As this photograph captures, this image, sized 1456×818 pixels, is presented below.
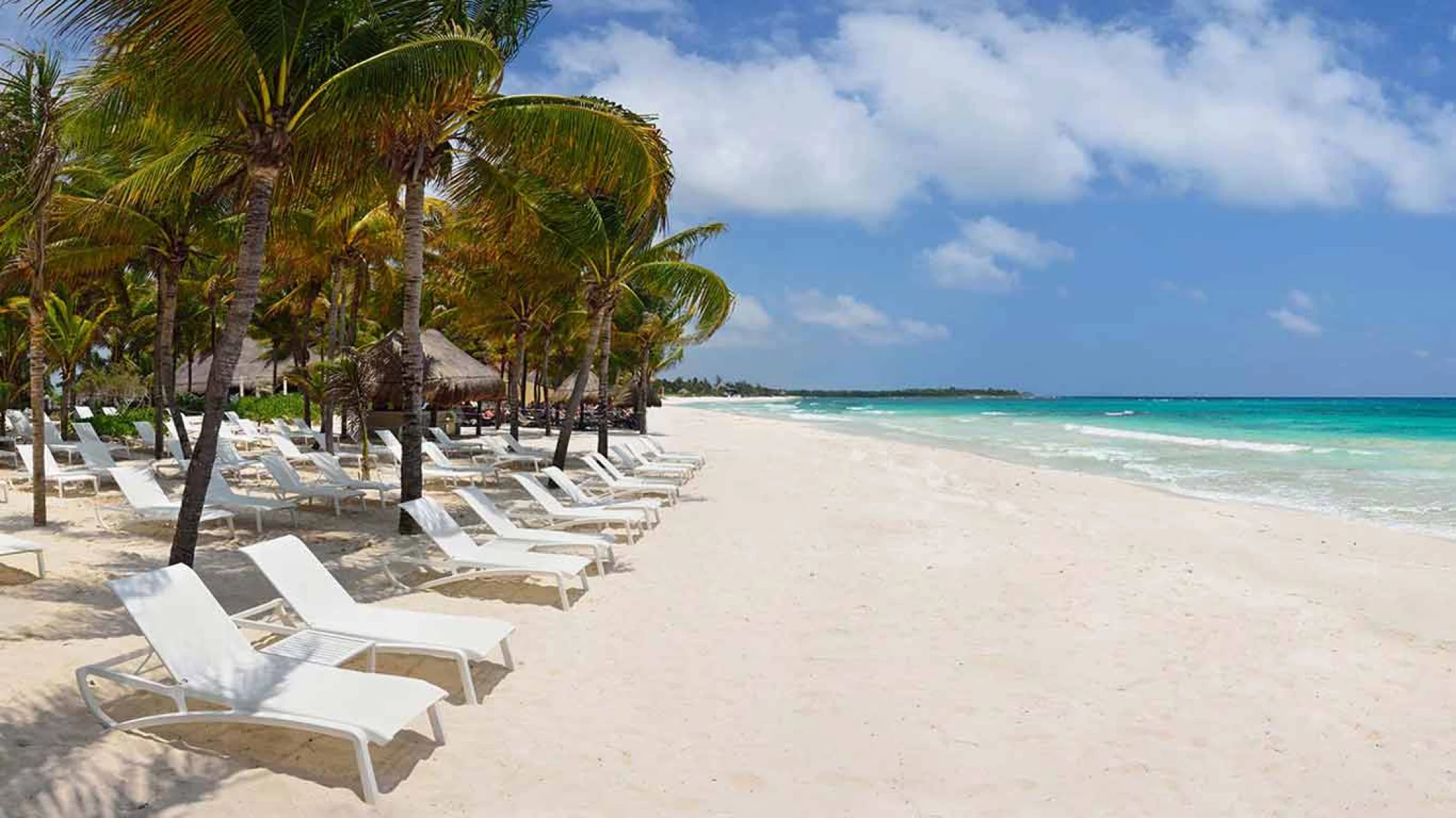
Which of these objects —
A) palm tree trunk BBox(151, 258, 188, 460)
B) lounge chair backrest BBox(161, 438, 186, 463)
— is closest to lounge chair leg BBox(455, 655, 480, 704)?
lounge chair backrest BBox(161, 438, 186, 463)

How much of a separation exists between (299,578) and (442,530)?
186cm

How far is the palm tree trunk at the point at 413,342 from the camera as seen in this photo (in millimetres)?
8383

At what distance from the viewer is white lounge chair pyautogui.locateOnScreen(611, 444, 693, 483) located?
45.3 ft

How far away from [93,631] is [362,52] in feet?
13.6

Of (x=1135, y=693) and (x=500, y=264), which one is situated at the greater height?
(x=500, y=264)

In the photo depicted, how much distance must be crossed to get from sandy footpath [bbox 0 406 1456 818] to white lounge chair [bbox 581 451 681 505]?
229cm

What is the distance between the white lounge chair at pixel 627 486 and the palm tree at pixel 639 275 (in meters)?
1.58

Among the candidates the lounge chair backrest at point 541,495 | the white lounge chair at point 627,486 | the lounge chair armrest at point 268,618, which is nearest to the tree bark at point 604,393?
the white lounge chair at point 627,486

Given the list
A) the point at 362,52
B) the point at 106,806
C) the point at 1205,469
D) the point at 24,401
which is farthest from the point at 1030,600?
the point at 24,401

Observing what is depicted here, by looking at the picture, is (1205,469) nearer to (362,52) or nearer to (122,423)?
(362,52)

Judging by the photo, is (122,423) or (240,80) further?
(122,423)

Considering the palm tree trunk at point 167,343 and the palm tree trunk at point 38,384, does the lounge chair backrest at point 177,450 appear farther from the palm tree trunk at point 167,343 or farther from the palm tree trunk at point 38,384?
the palm tree trunk at point 38,384

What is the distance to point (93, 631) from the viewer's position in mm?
4902

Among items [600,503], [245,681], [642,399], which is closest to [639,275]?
[600,503]
